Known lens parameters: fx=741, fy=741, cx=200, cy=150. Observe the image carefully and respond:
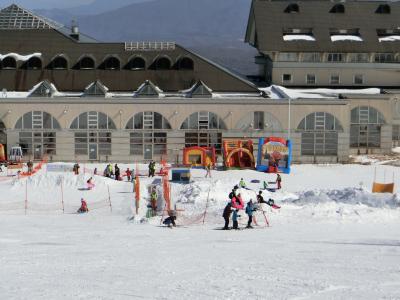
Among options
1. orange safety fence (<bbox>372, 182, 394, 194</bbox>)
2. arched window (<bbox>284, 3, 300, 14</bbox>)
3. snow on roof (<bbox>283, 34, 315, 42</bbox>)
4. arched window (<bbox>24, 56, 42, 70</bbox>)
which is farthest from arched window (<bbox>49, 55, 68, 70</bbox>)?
orange safety fence (<bbox>372, 182, 394, 194</bbox>)

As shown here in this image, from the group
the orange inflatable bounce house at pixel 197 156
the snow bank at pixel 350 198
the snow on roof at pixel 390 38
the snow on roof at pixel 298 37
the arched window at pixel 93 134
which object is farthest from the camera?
the snow on roof at pixel 390 38

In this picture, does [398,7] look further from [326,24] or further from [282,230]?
[282,230]

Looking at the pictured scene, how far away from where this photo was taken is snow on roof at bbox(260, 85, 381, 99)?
6500 centimetres

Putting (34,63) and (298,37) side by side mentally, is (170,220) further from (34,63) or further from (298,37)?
(298,37)

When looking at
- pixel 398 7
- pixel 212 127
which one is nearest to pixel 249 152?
pixel 212 127

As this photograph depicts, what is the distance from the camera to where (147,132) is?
6178 cm

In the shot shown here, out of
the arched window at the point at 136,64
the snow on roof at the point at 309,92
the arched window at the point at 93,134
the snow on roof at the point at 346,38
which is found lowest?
the arched window at the point at 93,134

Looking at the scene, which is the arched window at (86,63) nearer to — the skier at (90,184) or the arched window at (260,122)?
the arched window at (260,122)

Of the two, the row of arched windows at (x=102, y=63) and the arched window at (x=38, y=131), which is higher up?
the row of arched windows at (x=102, y=63)

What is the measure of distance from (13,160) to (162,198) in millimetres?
20222

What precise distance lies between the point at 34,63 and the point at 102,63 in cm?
610

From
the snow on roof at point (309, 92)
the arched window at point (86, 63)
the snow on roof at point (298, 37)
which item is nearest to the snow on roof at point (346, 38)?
the snow on roof at point (298, 37)

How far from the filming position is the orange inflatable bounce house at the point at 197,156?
57.8 metres

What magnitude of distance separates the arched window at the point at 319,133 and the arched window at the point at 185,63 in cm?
1170
